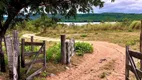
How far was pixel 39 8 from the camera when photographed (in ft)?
46.3

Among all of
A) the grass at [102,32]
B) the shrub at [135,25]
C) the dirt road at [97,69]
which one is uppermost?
the dirt road at [97,69]

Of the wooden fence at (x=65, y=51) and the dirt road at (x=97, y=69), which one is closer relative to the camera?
the dirt road at (x=97, y=69)

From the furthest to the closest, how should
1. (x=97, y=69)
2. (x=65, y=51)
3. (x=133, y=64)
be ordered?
(x=65, y=51)
(x=97, y=69)
(x=133, y=64)

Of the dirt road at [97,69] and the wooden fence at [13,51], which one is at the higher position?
the wooden fence at [13,51]

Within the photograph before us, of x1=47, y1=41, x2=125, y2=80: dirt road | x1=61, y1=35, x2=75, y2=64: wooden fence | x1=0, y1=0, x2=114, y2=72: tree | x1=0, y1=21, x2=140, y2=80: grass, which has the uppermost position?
x1=0, y1=0, x2=114, y2=72: tree

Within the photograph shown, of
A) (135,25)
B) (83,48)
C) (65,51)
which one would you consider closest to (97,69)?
(65,51)

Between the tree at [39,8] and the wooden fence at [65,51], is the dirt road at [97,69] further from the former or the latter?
Result: the tree at [39,8]

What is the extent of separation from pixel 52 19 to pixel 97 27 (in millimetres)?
31552

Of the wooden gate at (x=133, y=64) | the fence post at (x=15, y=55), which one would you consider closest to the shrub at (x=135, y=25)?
the fence post at (x=15, y=55)

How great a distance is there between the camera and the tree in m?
13.5

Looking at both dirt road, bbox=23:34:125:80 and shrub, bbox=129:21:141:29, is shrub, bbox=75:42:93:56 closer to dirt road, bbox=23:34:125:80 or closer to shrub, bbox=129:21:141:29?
dirt road, bbox=23:34:125:80

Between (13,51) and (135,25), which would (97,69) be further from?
(135,25)

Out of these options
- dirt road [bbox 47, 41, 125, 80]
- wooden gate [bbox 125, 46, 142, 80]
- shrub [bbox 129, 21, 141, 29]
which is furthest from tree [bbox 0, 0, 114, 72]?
shrub [bbox 129, 21, 141, 29]

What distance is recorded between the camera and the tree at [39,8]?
13.5 metres
